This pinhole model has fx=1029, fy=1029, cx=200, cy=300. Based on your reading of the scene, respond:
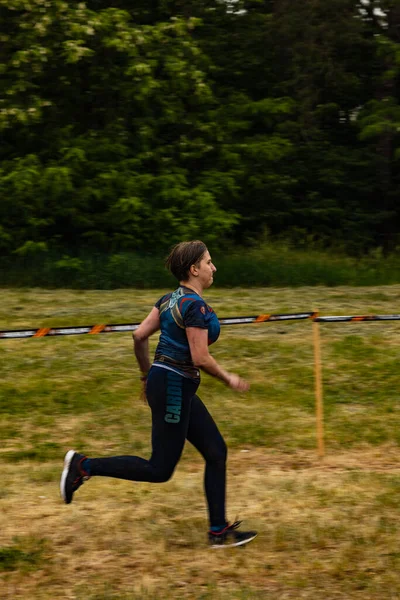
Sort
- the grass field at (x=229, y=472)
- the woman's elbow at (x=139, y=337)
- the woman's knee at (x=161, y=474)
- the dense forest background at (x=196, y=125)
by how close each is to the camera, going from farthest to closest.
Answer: the dense forest background at (x=196, y=125) → the woman's elbow at (x=139, y=337) → the woman's knee at (x=161, y=474) → the grass field at (x=229, y=472)

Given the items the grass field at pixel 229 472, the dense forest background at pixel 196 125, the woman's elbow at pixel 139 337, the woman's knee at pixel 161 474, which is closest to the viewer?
the grass field at pixel 229 472

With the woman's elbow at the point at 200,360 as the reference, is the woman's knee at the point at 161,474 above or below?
below

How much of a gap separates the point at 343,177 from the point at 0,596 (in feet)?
67.8

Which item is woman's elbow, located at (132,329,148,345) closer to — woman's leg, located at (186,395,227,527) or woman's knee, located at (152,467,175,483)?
woman's leg, located at (186,395,227,527)

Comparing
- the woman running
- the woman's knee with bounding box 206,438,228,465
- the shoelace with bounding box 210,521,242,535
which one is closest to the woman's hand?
the woman running

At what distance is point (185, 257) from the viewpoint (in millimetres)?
5246

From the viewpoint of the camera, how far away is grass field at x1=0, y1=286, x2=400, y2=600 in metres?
5.10

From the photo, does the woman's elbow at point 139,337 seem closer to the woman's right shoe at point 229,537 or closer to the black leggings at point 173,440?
the black leggings at point 173,440

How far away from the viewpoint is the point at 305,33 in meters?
22.7

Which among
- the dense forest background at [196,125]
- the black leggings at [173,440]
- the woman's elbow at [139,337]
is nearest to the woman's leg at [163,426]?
the black leggings at [173,440]

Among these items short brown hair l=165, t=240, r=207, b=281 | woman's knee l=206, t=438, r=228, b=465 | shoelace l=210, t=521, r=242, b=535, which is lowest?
shoelace l=210, t=521, r=242, b=535

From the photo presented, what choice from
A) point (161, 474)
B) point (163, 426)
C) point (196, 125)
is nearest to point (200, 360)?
point (163, 426)

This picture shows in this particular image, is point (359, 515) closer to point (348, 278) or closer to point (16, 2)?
point (348, 278)

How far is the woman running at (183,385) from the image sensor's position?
17.0ft
